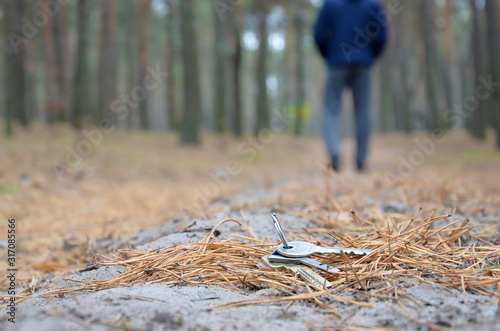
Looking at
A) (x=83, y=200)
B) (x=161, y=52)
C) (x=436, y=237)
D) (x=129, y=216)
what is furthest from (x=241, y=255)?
(x=161, y=52)

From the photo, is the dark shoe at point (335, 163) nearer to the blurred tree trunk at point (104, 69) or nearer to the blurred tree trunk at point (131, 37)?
the blurred tree trunk at point (104, 69)

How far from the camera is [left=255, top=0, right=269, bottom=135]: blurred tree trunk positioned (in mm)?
11922

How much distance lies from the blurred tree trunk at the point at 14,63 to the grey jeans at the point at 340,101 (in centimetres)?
520

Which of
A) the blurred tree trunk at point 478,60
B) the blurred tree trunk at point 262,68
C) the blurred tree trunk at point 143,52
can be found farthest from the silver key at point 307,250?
the blurred tree trunk at point 143,52

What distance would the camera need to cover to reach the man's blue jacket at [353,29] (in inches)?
173

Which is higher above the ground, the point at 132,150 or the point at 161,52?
the point at 161,52

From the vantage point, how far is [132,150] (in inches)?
299

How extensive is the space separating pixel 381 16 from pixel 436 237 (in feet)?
11.7

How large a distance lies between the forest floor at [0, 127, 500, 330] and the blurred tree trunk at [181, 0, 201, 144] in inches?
118

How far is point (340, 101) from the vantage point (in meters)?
4.64

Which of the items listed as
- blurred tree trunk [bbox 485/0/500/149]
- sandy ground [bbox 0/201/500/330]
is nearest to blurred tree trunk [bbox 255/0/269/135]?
blurred tree trunk [bbox 485/0/500/149]

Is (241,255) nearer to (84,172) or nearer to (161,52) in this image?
(84,172)

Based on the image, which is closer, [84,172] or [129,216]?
[129,216]

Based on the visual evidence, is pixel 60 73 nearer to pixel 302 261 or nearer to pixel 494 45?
A: pixel 494 45
